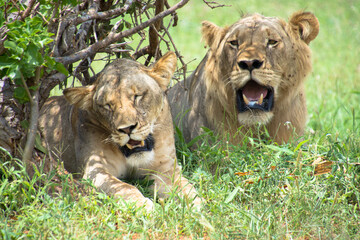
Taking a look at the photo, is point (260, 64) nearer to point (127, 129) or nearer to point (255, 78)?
point (255, 78)

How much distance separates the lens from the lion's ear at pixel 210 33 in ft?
15.9

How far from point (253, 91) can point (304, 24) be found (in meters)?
0.71

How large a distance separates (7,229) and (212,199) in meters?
1.34

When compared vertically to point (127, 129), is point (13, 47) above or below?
above

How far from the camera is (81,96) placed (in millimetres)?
3930

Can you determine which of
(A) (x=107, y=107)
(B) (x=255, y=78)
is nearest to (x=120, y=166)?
(A) (x=107, y=107)

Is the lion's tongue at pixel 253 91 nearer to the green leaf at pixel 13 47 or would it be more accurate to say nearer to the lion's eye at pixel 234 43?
the lion's eye at pixel 234 43

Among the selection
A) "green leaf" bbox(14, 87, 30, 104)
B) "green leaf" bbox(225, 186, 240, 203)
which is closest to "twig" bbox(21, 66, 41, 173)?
"green leaf" bbox(14, 87, 30, 104)

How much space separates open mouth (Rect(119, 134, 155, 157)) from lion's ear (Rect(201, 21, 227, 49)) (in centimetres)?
137

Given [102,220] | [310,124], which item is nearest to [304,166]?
[102,220]

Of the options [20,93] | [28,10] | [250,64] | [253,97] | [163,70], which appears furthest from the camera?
[253,97]

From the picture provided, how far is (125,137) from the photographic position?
3672 millimetres

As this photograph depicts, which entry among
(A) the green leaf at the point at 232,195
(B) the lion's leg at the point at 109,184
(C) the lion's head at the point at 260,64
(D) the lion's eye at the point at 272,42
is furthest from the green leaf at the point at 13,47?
(D) the lion's eye at the point at 272,42

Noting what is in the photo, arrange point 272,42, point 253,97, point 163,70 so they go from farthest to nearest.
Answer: point 253,97
point 272,42
point 163,70
